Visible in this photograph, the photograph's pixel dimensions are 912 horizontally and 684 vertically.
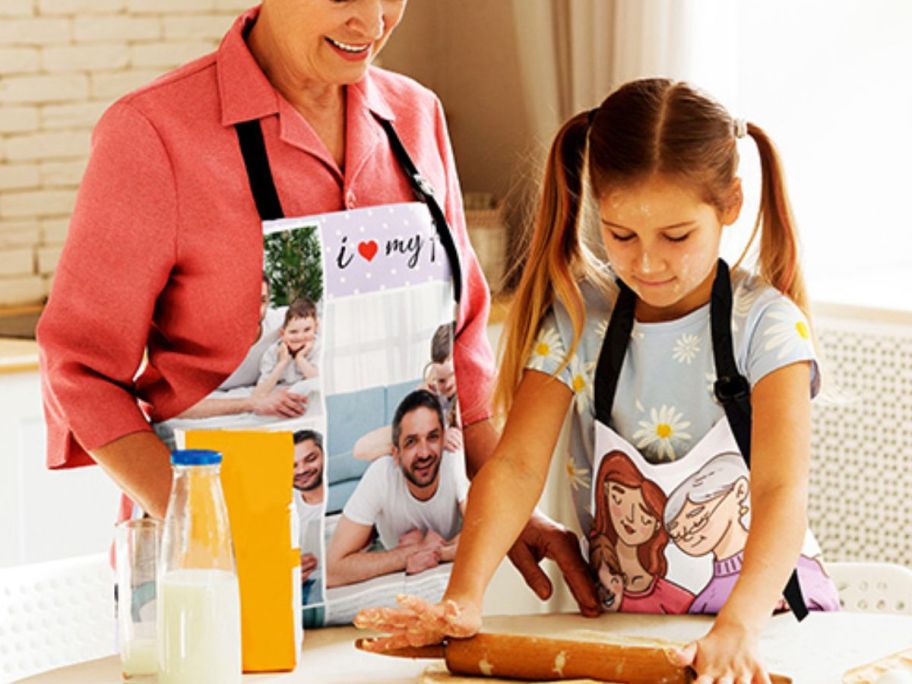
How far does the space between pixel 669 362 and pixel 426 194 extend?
0.33 m

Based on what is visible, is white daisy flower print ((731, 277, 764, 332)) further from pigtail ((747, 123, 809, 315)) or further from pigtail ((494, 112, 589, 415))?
pigtail ((494, 112, 589, 415))

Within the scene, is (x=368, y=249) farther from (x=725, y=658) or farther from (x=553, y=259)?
(x=725, y=658)

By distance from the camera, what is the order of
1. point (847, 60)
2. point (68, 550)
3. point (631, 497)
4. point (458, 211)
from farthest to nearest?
1. point (847, 60)
2. point (68, 550)
3. point (458, 211)
4. point (631, 497)

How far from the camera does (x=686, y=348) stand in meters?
1.69

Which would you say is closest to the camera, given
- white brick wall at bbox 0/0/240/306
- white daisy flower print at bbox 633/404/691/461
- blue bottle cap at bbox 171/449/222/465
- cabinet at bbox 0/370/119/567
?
blue bottle cap at bbox 171/449/222/465

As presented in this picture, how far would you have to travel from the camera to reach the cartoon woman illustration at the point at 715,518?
166 centimetres

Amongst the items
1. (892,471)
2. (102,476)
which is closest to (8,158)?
(102,476)

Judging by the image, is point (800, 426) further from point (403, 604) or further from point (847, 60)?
point (847, 60)

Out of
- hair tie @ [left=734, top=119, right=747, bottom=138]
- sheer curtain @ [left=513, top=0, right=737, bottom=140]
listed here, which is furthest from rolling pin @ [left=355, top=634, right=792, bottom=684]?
sheer curtain @ [left=513, top=0, right=737, bottom=140]

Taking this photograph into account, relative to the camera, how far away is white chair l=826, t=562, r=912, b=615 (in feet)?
6.43

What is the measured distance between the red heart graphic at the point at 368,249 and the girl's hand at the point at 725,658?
21.4 inches

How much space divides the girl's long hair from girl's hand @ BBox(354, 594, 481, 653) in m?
0.36

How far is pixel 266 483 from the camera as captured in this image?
146cm

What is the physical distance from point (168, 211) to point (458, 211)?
0.40 m
